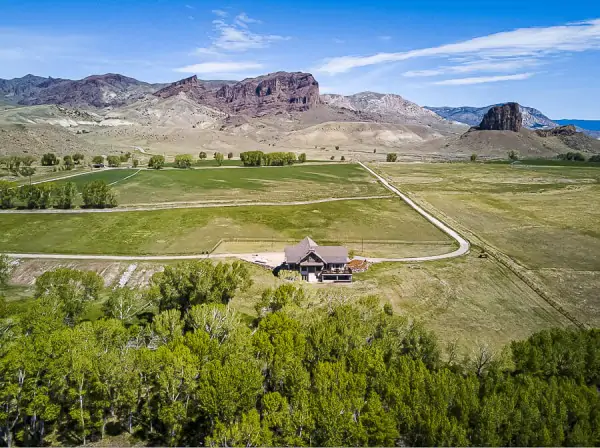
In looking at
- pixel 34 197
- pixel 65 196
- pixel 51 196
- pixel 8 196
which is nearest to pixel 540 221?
pixel 65 196

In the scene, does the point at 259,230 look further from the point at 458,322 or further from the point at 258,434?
the point at 258,434

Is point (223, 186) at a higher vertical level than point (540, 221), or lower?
higher

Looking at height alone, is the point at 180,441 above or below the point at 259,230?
below

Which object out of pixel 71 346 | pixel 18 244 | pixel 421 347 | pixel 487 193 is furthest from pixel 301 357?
pixel 487 193

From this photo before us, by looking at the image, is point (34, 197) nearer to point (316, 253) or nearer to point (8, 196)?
point (8, 196)

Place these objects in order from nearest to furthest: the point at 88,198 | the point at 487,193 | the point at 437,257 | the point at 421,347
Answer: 1. the point at 421,347
2. the point at 437,257
3. the point at 88,198
4. the point at 487,193

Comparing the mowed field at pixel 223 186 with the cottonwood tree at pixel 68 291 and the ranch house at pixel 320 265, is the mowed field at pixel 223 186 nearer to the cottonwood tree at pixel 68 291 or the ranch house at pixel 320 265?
the ranch house at pixel 320 265

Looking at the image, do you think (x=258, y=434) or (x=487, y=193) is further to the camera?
(x=487, y=193)

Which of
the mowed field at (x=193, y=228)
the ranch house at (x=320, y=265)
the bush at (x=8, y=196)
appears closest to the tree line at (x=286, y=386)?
the ranch house at (x=320, y=265)
